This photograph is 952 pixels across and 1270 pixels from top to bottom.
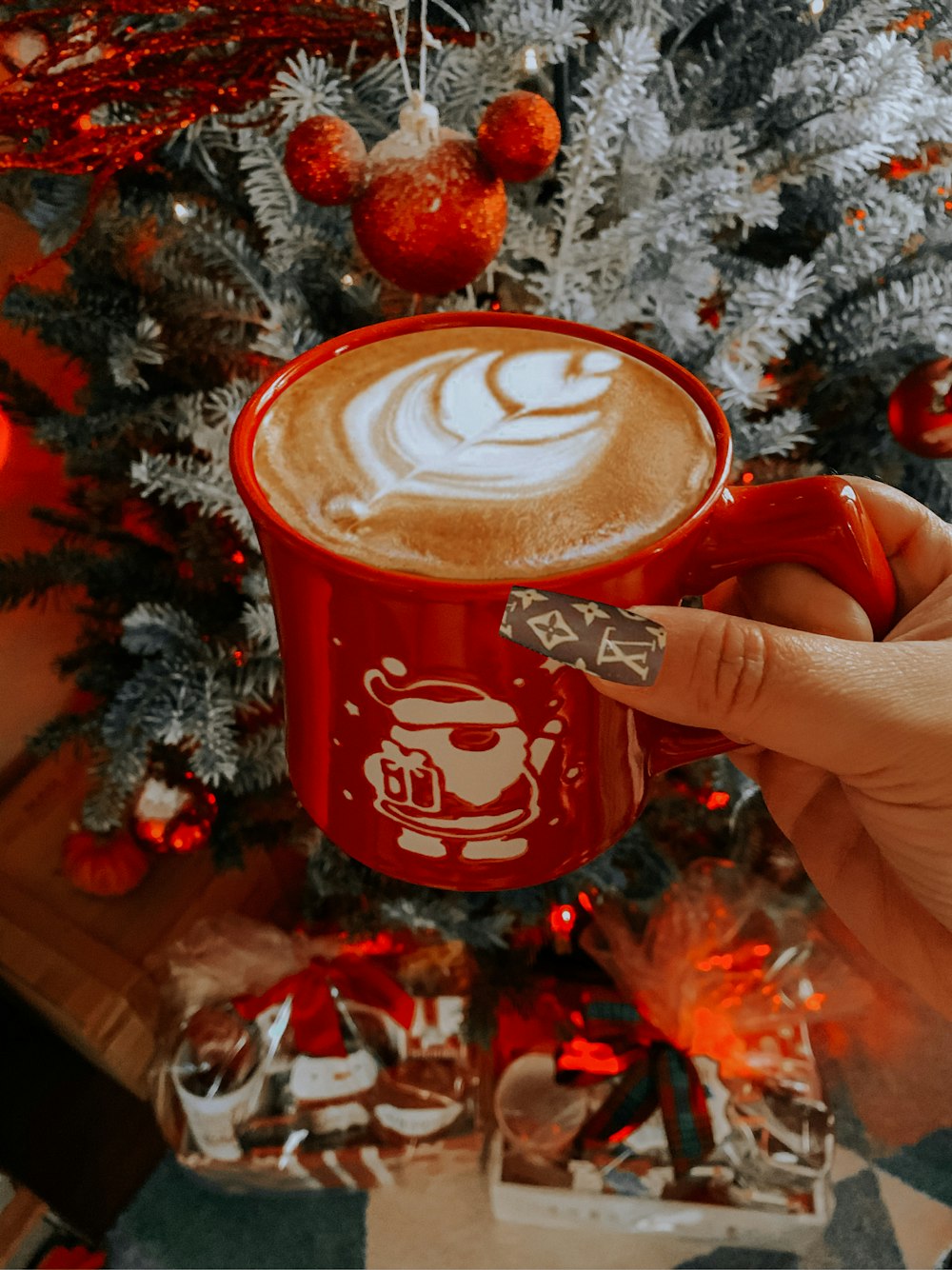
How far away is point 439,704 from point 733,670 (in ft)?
0.56

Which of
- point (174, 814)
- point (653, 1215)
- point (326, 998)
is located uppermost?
point (174, 814)

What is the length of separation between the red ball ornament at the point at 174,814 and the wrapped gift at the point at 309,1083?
0.20 m

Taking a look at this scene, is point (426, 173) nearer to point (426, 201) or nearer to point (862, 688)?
point (426, 201)

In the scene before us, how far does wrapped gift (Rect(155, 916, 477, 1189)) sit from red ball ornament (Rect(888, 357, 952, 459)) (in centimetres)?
88

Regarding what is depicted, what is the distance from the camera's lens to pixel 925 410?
2.90ft

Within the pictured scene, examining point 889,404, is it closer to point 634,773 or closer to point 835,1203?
point 634,773

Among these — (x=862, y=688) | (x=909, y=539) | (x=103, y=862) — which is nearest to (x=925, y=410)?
(x=909, y=539)

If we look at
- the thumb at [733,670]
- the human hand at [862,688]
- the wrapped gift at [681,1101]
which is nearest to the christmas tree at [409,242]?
the human hand at [862,688]

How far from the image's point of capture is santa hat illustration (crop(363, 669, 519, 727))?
0.48 metres

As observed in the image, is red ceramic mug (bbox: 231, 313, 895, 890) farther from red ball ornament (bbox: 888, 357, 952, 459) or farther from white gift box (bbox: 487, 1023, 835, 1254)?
white gift box (bbox: 487, 1023, 835, 1254)

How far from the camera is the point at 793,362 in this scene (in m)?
1.01

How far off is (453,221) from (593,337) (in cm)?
16

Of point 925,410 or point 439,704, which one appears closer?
point 439,704

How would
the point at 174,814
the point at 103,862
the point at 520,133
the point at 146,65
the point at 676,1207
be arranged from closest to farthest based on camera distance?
the point at 520,133, the point at 146,65, the point at 676,1207, the point at 174,814, the point at 103,862
